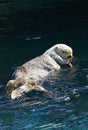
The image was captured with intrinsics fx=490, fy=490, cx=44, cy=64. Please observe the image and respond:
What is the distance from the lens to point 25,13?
1914 cm

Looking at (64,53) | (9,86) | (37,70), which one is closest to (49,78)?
(37,70)

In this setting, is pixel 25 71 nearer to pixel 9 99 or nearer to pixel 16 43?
pixel 9 99

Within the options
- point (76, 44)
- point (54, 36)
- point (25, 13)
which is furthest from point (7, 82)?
point (25, 13)

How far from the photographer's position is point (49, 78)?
10234mm

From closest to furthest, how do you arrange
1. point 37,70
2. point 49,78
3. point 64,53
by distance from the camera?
point 49,78
point 37,70
point 64,53

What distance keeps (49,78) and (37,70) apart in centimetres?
57

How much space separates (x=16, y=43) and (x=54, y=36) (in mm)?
1267

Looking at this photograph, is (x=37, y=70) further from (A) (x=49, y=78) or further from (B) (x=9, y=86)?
(B) (x=9, y=86)

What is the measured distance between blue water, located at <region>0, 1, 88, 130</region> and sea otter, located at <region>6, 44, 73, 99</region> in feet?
0.54

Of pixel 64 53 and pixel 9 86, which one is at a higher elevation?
pixel 64 53

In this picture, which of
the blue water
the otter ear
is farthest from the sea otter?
the blue water

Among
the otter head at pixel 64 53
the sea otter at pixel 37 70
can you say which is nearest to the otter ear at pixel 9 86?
the sea otter at pixel 37 70

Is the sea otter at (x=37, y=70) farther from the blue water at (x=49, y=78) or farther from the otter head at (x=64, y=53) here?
the blue water at (x=49, y=78)

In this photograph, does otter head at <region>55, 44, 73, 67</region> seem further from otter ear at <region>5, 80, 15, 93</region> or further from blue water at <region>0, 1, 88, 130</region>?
otter ear at <region>5, 80, 15, 93</region>
